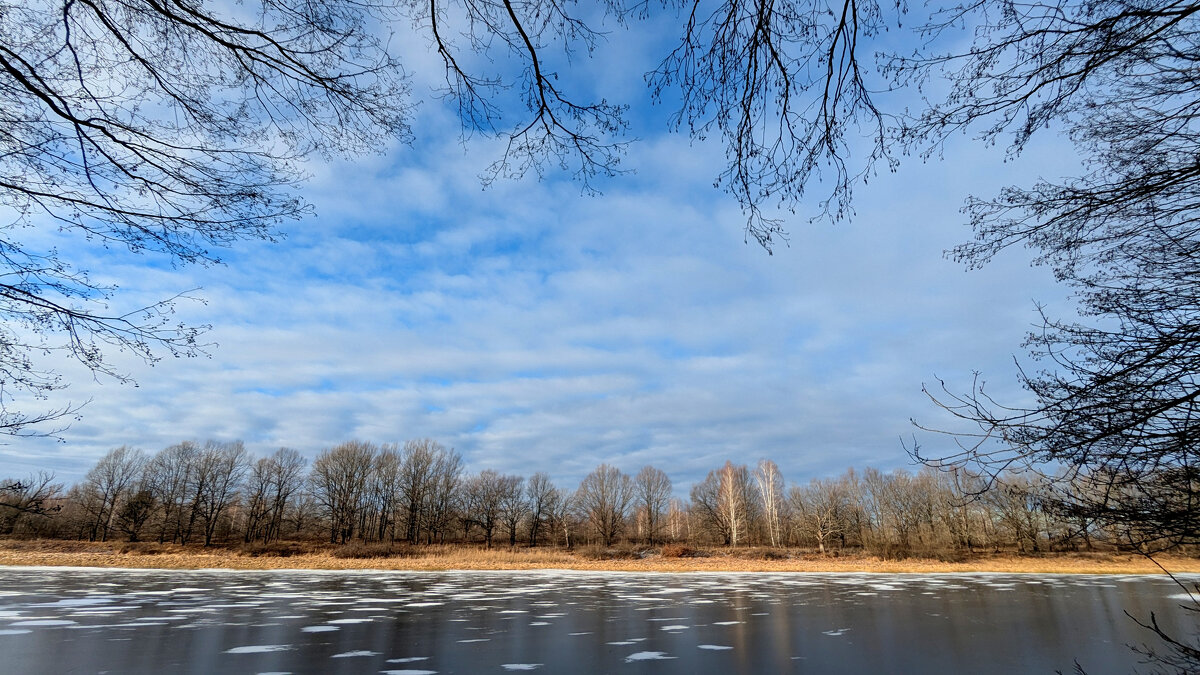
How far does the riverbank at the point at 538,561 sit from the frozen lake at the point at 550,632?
42.5 feet

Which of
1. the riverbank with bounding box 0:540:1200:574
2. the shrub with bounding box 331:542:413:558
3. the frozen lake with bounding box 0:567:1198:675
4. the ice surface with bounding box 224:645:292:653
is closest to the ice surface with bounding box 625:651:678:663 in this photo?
the frozen lake with bounding box 0:567:1198:675

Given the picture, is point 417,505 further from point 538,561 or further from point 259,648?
point 259,648

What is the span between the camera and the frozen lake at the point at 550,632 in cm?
505

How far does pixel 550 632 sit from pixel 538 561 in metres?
22.2

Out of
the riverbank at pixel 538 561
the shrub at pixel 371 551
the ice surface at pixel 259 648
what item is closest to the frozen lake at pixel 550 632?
the ice surface at pixel 259 648

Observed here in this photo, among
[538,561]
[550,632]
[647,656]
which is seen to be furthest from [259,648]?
[538,561]

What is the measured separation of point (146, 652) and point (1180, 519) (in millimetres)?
8457

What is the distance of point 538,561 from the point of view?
27359 mm

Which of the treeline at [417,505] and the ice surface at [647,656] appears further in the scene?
the treeline at [417,505]

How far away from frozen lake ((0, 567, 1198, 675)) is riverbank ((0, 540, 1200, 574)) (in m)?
13.0

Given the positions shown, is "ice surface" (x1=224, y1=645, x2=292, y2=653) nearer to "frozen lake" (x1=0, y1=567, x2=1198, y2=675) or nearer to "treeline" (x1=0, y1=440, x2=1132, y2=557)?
"frozen lake" (x1=0, y1=567, x2=1198, y2=675)

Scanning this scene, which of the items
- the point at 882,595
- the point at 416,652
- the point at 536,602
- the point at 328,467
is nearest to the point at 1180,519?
the point at 416,652

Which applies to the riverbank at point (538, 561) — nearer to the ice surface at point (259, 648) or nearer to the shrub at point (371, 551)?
the shrub at point (371, 551)

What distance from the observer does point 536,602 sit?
10219 mm
